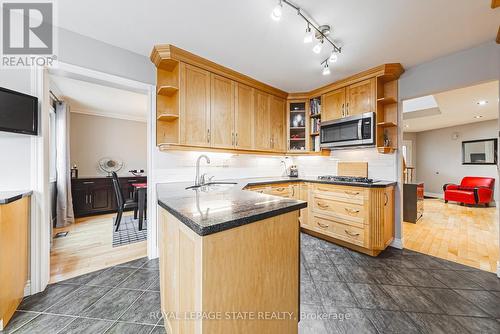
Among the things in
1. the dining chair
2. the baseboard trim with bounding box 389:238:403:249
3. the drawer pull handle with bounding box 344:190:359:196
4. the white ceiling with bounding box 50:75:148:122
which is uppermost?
the white ceiling with bounding box 50:75:148:122

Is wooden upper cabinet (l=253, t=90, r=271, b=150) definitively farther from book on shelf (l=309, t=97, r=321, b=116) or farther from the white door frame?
the white door frame

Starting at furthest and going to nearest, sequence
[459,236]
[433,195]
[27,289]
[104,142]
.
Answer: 1. [433,195]
2. [104,142]
3. [459,236]
4. [27,289]

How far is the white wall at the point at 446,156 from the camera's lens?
229 inches

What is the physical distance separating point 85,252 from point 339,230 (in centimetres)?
351

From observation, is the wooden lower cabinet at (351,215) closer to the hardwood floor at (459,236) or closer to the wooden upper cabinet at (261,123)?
the hardwood floor at (459,236)

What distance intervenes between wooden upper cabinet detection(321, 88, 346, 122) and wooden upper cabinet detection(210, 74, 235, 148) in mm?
1619

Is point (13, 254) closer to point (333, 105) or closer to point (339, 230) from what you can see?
point (339, 230)

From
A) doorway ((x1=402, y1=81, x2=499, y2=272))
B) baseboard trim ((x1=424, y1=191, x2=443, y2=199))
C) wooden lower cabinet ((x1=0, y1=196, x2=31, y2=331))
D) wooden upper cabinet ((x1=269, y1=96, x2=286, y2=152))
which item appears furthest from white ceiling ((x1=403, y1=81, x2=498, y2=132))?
wooden lower cabinet ((x1=0, y1=196, x2=31, y2=331))

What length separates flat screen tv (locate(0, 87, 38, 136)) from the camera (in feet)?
5.07

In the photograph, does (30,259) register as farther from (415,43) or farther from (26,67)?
(415,43)

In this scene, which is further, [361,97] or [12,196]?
[361,97]

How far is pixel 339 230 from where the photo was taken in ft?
9.03

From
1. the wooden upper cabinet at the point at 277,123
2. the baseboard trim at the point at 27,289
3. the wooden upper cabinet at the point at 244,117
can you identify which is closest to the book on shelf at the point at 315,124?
the wooden upper cabinet at the point at 277,123

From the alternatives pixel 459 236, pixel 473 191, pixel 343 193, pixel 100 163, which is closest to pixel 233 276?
pixel 343 193
